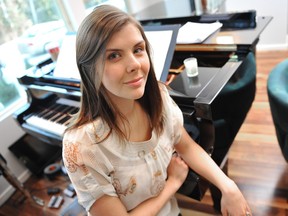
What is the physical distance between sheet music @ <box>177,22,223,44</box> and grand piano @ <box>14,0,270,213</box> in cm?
3

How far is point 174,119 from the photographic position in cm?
87

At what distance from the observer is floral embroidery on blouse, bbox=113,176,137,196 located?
755mm

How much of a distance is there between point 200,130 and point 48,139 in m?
1.06

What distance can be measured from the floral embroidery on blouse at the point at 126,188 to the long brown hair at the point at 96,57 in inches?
5.6

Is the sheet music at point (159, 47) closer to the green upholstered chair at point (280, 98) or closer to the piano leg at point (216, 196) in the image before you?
the green upholstered chair at point (280, 98)

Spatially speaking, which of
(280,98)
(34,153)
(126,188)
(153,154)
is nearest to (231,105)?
(280,98)

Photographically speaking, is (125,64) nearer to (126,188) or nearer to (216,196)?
(126,188)

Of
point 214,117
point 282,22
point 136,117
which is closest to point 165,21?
point 214,117

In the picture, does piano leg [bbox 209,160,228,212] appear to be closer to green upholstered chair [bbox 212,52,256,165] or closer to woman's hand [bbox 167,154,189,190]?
green upholstered chair [bbox 212,52,256,165]

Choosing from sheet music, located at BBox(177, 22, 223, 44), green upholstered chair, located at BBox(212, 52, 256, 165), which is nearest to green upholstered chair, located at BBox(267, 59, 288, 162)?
green upholstered chair, located at BBox(212, 52, 256, 165)

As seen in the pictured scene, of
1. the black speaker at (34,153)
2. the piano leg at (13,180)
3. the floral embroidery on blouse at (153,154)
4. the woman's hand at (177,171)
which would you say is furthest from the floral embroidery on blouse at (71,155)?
the black speaker at (34,153)

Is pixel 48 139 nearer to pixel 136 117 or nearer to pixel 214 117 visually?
pixel 136 117

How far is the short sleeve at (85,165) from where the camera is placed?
0.67 meters

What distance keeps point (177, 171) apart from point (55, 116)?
3.40ft
